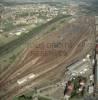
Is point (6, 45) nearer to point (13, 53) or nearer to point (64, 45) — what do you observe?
point (13, 53)

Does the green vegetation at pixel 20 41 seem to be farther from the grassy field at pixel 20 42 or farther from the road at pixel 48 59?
the road at pixel 48 59

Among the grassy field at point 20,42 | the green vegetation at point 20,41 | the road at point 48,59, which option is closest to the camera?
the road at point 48,59

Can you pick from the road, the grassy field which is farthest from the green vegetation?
the road

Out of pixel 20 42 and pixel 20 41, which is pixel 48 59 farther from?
pixel 20 41

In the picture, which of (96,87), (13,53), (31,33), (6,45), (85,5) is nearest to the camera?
(96,87)

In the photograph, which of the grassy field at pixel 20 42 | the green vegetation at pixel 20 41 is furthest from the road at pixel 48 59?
the green vegetation at pixel 20 41

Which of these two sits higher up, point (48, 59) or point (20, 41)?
point (20, 41)

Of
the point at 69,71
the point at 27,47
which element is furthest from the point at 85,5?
the point at 69,71

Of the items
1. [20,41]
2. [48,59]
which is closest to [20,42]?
[20,41]
